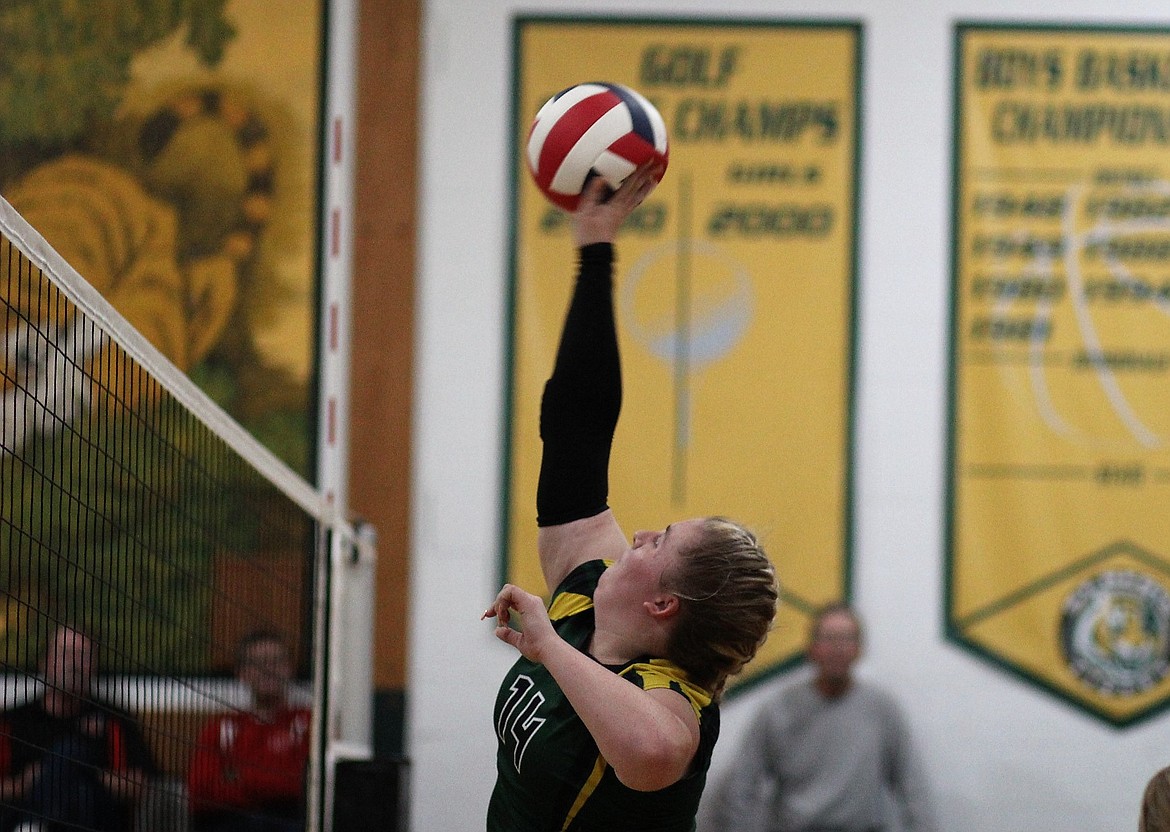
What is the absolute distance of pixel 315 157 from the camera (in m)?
6.54

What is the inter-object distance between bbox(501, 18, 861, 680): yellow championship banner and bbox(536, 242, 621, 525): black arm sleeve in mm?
4005

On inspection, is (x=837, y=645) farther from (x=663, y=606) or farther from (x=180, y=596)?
(x=663, y=606)

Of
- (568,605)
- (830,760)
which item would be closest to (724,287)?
(830,760)

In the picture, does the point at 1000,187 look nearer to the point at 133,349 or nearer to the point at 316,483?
the point at 316,483

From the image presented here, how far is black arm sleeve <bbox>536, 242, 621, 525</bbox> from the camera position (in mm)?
→ 2441

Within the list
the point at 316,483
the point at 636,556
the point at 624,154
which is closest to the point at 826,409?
the point at 316,483

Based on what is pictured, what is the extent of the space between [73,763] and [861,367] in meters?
3.90

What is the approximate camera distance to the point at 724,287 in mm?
6512

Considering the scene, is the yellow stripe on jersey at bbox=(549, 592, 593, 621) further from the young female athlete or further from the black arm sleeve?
the black arm sleeve

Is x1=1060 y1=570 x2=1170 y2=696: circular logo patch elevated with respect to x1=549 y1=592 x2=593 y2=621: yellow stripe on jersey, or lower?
lower

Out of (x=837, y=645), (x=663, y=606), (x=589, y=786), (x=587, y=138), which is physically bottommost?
(x=837, y=645)

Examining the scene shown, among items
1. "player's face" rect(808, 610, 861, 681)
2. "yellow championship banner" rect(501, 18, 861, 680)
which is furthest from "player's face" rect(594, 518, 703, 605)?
"yellow championship banner" rect(501, 18, 861, 680)

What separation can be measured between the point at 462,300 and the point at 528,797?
4.56 meters

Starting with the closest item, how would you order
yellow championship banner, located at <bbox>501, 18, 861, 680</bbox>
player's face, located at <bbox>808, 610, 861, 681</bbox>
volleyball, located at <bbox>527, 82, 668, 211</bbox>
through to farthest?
volleyball, located at <bbox>527, 82, 668, 211</bbox>, player's face, located at <bbox>808, 610, 861, 681</bbox>, yellow championship banner, located at <bbox>501, 18, 861, 680</bbox>
